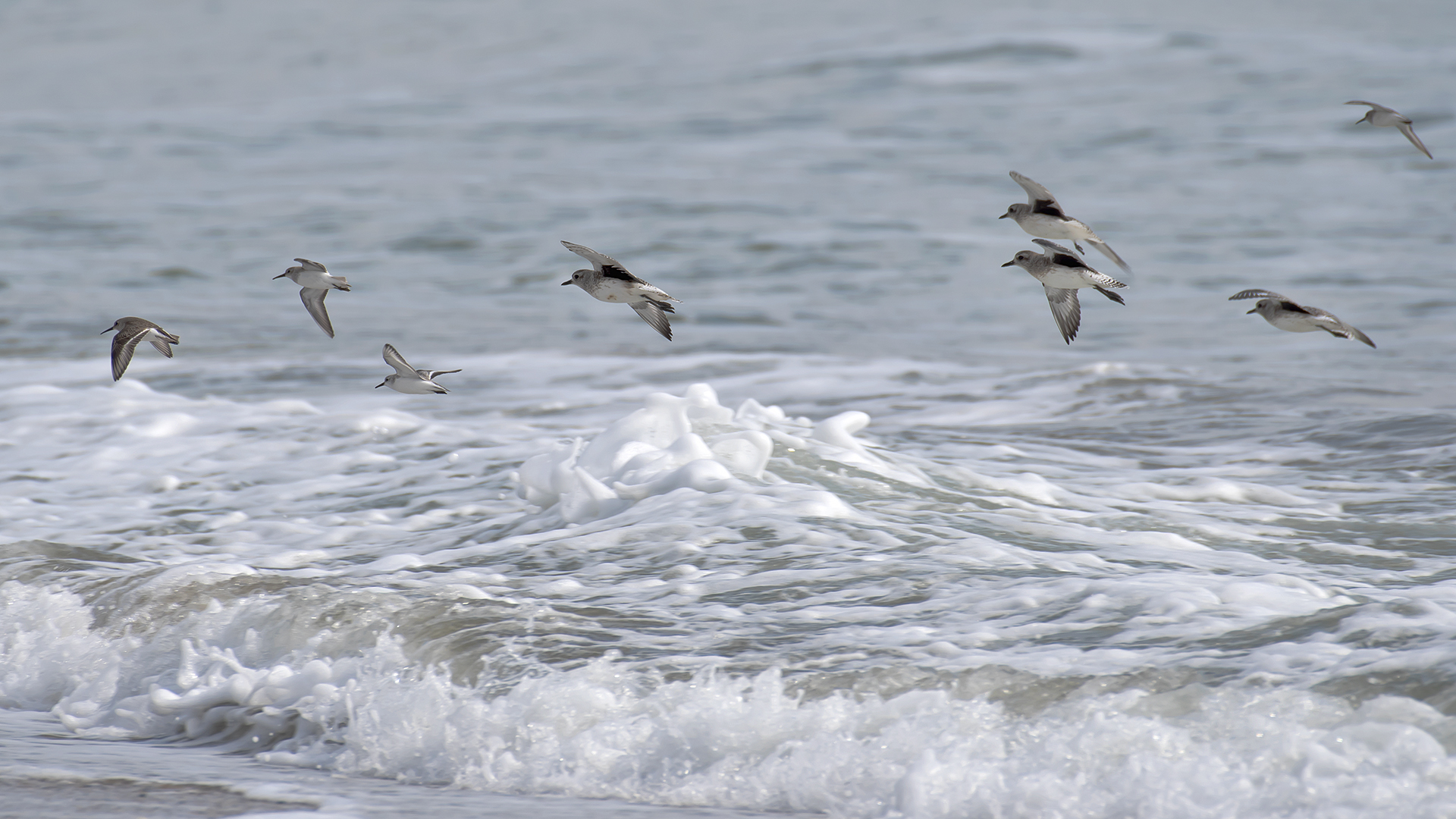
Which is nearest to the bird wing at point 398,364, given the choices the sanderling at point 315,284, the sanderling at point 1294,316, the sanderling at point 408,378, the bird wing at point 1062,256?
the sanderling at point 408,378

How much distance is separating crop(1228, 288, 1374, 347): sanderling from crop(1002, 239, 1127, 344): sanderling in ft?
1.64

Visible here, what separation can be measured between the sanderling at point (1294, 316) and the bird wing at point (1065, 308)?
0.66 meters

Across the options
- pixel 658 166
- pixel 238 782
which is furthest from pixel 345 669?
pixel 658 166

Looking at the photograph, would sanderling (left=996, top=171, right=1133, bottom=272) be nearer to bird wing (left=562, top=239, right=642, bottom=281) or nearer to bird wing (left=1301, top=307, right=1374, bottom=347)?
bird wing (left=1301, top=307, right=1374, bottom=347)

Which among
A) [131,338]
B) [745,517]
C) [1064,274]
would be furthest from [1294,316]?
[131,338]

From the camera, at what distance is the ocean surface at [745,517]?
12.9ft

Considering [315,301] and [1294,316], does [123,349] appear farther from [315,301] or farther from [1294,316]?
[1294,316]

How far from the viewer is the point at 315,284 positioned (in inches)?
279

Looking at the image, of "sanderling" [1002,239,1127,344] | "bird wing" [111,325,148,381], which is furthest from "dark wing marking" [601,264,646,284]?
"bird wing" [111,325,148,381]

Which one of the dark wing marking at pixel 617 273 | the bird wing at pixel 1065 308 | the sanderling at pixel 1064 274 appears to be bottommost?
the bird wing at pixel 1065 308

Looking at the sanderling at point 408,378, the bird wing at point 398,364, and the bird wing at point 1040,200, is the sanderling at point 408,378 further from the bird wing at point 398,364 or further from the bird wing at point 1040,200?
the bird wing at point 1040,200

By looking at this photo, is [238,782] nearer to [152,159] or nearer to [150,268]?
[150,268]

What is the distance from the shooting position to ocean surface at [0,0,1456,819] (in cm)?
394

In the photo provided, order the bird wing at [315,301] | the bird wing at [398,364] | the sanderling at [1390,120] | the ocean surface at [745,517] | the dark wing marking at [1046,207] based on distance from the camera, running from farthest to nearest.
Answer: the bird wing at [315,301]
the sanderling at [1390,120]
the bird wing at [398,364]
the dark wing marking at [1046,207]
the ocean surface at [745,517]
